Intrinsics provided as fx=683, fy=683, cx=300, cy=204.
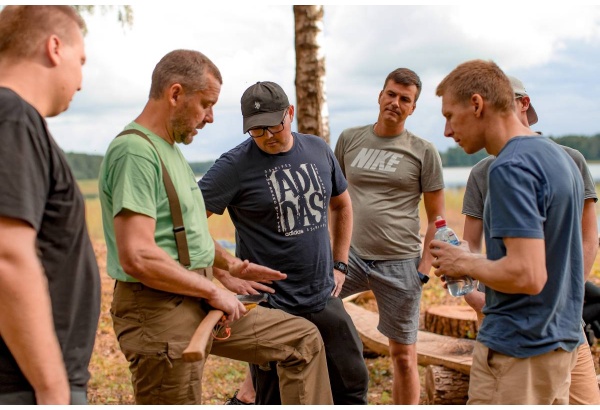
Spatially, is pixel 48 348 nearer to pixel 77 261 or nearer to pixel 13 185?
pixel 77 261

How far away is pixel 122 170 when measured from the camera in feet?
9.52

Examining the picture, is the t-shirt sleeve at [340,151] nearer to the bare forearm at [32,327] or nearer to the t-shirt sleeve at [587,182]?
the t-shirt sleeve at [587,182]

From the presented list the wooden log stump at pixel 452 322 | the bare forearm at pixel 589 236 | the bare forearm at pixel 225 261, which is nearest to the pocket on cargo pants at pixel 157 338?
the bare forearm at pixel 225 261

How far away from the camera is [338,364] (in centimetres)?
425

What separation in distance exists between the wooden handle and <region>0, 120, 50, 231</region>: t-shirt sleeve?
959 millimetres

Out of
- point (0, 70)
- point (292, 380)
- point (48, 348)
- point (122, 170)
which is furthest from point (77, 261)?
point (292, 380)

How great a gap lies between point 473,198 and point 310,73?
12.7ft

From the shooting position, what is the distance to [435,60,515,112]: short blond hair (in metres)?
2.72

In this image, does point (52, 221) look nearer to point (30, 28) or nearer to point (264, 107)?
point (30, 28)

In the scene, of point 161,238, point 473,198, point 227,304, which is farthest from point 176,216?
point 473,198

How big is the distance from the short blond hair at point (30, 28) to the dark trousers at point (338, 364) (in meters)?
2.53

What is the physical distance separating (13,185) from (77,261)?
334 mm

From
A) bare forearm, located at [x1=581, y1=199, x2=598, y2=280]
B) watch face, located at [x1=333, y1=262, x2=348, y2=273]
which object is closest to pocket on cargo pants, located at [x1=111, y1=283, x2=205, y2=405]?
watch face, located at [x1=333, y1=262, x2=348, y2=273]

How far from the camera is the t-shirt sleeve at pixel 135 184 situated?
2.84 meters
